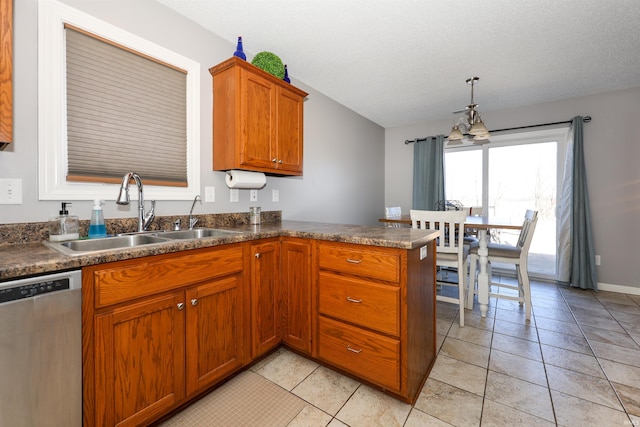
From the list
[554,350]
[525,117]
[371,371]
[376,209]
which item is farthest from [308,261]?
[525,117]

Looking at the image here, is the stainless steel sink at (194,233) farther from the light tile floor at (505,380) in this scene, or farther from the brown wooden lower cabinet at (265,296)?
the light tile floor at (505,380)

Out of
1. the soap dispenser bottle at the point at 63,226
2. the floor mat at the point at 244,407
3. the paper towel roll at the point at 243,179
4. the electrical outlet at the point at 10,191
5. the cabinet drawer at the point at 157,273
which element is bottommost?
the floor mat at the point at 244,407

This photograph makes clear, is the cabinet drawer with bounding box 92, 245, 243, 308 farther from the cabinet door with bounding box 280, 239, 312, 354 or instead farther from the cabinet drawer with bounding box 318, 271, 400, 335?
the cabinet drawer with bounding box 318, 271, 400, 335

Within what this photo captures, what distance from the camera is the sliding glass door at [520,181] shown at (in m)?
3.74

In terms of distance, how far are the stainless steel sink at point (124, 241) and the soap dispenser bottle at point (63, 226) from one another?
59 millimetres

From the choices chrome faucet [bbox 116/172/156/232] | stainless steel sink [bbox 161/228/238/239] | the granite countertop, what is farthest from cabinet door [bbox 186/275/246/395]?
chrome faucet [bbox 116/172/156/232]

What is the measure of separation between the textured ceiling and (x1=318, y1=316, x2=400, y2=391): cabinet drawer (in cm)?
211

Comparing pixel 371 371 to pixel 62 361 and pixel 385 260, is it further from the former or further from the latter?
pixel 62 361

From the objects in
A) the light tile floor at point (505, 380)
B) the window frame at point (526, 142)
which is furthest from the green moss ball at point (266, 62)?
the window frame at point (526, 142)

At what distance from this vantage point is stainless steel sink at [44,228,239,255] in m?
1.30

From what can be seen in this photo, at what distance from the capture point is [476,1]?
71.9 inches

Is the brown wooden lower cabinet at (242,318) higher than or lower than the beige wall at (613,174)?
lower

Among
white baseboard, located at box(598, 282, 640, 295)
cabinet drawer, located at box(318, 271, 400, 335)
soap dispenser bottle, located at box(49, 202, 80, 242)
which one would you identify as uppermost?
soap dispenser bottle, located at box(49, 202, 80, 242)

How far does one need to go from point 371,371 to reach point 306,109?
2.60 metres
